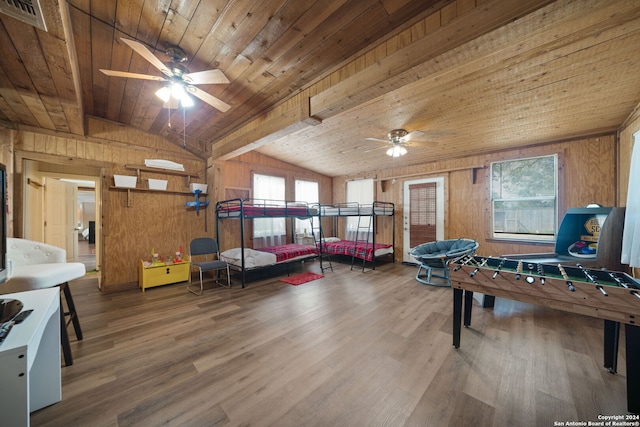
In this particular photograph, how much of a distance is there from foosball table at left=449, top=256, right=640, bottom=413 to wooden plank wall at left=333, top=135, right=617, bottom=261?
8.72 ft

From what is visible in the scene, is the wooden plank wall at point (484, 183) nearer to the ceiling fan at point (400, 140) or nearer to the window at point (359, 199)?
the window at point (359, 199)

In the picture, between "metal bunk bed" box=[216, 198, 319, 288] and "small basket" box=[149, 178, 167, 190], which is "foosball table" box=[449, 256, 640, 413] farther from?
"small basket" box=[149, 178, 167, 190]

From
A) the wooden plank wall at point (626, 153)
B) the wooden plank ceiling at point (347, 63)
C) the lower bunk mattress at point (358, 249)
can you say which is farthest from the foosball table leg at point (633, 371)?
the lower bunk mattress at point (358, 249)

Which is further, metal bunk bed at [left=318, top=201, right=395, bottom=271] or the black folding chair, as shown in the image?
metal bunk bed at [left=318, top=201, right=395, bottom=271]

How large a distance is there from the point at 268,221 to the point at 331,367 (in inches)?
161

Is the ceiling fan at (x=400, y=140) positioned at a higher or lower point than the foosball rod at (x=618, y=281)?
higher

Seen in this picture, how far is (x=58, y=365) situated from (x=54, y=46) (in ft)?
7.49

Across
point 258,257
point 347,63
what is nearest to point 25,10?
point 347,63

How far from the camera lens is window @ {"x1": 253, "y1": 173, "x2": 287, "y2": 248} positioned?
17.9 feet

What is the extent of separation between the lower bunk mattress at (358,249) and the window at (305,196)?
78 centimetres

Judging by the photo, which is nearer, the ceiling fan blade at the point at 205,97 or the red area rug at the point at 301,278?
the ceiling fan blade at the point at 205,97

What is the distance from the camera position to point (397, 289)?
3.72m

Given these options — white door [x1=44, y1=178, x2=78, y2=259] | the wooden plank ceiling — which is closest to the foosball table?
the wooden plank ceiling

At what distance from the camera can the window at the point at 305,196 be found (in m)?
6.43
